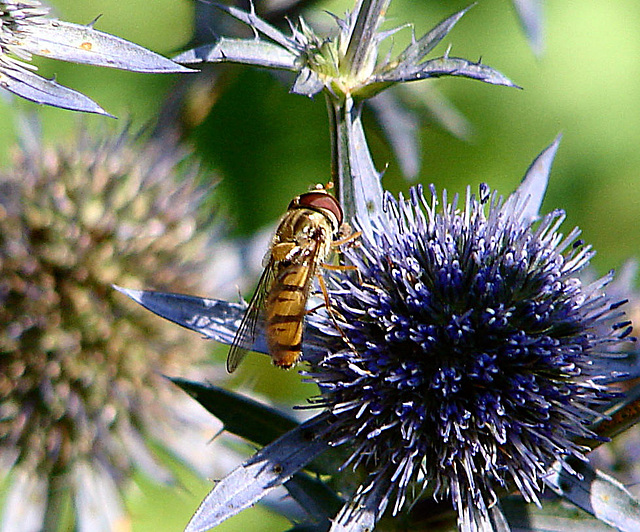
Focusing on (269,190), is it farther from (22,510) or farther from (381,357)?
(381,357)

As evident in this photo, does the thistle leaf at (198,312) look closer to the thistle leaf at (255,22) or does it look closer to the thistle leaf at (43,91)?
the thistle leaf at (43,91)

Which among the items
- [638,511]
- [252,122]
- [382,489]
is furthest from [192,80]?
[638,511]

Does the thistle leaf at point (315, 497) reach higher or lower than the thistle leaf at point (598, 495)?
higher

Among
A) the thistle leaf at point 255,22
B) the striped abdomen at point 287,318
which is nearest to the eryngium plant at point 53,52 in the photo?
the thistle leaf at point 255,22

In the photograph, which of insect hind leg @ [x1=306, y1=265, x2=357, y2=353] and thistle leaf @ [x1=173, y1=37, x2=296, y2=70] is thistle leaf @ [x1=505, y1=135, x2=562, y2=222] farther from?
thistle leaf @ [x1=173, y1=37, x2=296, y2=70]

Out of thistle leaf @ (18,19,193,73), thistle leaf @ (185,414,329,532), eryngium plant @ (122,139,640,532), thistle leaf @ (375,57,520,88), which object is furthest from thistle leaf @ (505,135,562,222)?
thistle leaf @ (18,19,193,73)

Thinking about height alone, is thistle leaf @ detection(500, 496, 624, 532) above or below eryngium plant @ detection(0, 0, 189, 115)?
below
